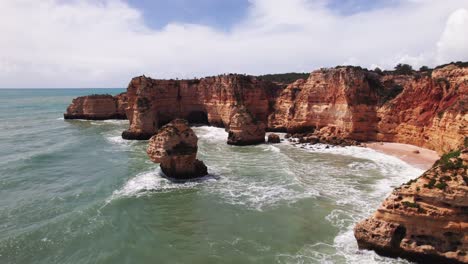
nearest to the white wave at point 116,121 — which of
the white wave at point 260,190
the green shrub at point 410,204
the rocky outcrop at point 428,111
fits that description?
the white wave at point 260,190

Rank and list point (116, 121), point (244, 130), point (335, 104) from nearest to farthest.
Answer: point (244, 130)
point (335, 104)
point (116, 121)

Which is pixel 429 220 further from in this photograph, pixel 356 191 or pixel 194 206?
pixel 194 206

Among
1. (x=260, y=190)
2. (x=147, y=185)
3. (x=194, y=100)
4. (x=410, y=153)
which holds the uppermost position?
(x=194, y=100)

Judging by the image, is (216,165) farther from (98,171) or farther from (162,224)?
(162,224)

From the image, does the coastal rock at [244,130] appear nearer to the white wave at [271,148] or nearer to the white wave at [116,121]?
the white wave at [271,148]

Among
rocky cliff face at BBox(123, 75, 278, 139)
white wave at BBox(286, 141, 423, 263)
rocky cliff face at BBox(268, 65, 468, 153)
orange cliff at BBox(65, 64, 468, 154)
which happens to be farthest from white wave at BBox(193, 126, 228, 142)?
white wave at BBox(286, 141, 423, 263)

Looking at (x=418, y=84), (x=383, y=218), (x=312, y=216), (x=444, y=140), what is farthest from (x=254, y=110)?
(x=383, y=218)

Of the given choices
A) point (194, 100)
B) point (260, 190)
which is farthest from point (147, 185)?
point (194, 100)

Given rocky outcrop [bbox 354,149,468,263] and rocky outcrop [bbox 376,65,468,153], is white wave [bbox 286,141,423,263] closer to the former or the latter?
rocky outcrop [bbox 354,149,468,263]
